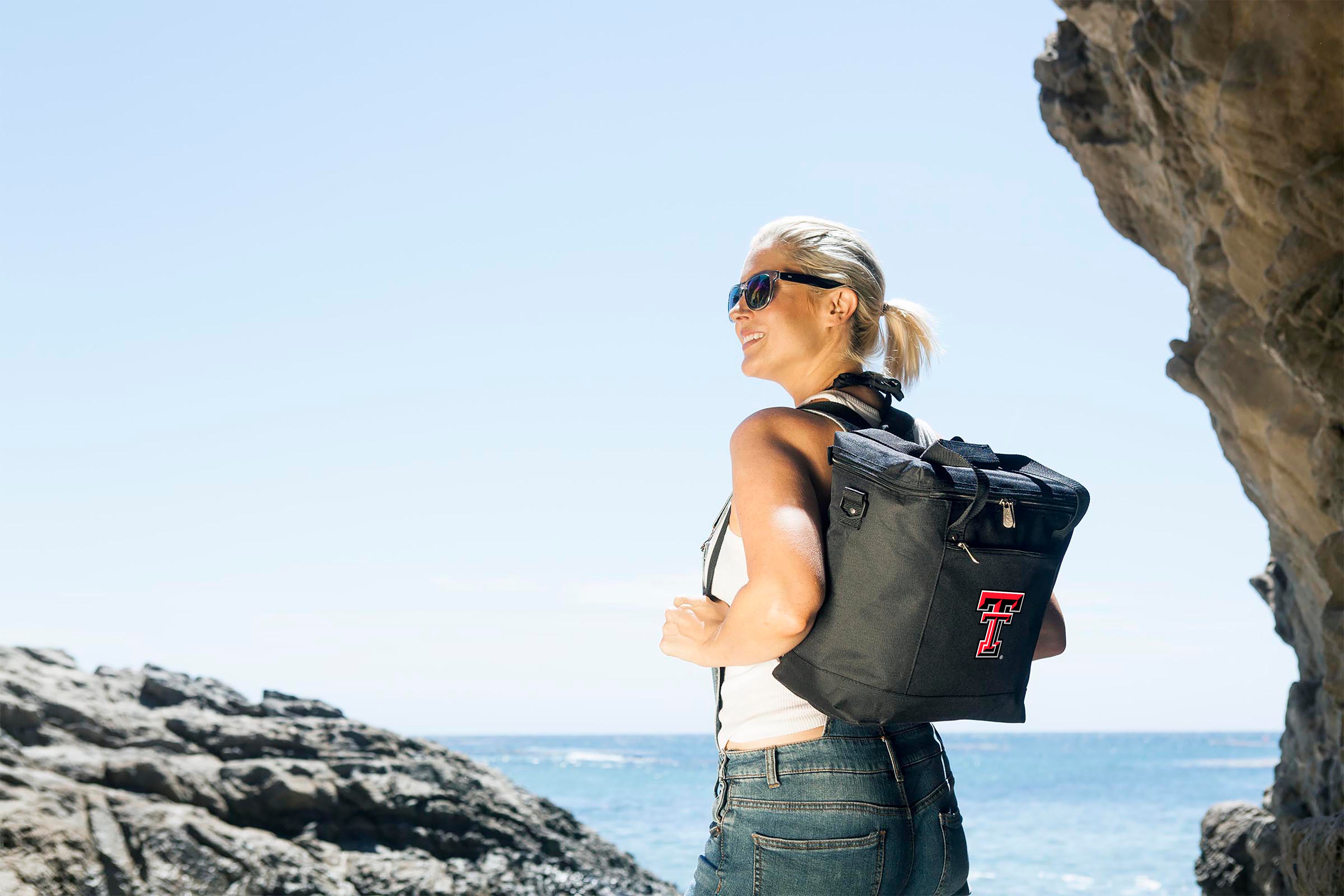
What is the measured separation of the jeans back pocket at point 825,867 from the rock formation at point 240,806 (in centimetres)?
637

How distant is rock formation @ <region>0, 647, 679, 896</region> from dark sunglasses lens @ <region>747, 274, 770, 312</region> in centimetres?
642


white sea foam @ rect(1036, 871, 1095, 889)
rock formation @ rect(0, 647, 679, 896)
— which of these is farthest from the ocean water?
rock formation @ rect(0, 647, 679, 896)

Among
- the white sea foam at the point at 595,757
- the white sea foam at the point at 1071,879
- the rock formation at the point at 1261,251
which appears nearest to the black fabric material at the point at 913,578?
the rock formation at the point at 1261,251

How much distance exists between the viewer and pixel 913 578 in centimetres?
185

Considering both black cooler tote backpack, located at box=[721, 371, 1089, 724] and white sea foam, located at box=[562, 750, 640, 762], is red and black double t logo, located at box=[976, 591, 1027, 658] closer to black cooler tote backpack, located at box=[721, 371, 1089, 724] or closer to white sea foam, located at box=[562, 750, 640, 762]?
black cooler tote backpack, located at box=[721, 371, 1089, 724]

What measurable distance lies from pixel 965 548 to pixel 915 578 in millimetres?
99

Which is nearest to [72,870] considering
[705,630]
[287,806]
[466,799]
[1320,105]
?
[287,806]

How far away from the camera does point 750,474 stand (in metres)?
1.97

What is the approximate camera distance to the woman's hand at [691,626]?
6.69ft

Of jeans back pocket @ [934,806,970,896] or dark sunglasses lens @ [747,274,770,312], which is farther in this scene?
dark sunglasses lens @ [747,274,770,312]

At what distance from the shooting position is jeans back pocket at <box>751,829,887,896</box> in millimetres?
1872

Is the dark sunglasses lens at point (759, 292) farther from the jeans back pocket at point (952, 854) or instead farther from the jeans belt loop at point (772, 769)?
the jeans back pocket at point (952, 854)

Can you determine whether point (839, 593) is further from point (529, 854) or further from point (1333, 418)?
point (529, 854)

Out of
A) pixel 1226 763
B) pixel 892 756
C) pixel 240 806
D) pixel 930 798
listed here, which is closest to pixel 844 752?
pixel 892 756
